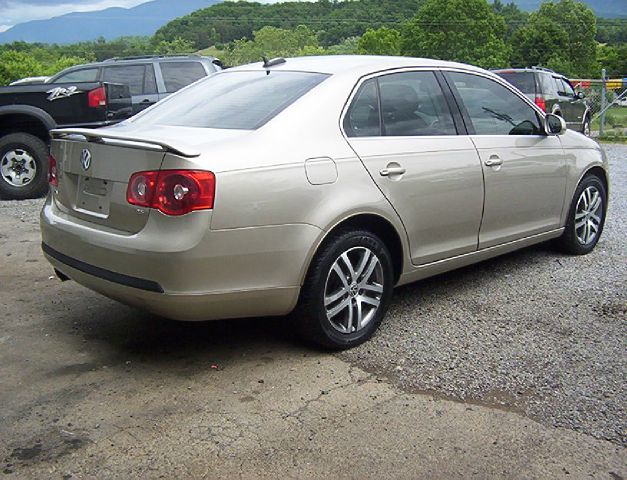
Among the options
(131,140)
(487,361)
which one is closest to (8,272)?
(131,140)

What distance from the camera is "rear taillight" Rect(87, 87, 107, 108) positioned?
950 cm

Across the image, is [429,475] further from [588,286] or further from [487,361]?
[588,286]

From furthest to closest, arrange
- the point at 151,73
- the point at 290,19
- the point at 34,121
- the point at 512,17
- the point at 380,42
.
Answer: the point at 512,17 < the point at 380,42 < the point at 290,19 < the point at 151,73 < the point at 34,121

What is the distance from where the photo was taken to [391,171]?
4.34 m

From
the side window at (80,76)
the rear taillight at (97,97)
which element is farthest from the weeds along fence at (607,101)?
the rear taillight at (97,97)

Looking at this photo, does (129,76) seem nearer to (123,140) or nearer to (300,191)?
(123,140)

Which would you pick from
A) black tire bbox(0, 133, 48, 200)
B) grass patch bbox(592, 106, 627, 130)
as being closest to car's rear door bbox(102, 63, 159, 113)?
black tire bbox(0, 133, 48, 200)

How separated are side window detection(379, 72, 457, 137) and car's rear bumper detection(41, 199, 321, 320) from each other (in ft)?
3.68

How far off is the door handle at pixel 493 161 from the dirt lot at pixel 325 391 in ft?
3.15

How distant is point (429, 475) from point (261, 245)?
4.71ft

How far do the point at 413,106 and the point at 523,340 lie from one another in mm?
1672

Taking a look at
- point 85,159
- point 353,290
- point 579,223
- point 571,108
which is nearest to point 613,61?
point 571,108

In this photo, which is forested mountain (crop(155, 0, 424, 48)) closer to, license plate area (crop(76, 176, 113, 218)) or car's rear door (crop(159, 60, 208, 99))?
car's rear door (crop(159, 60, 208, 99))

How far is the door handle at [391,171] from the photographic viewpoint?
4.29 meters
